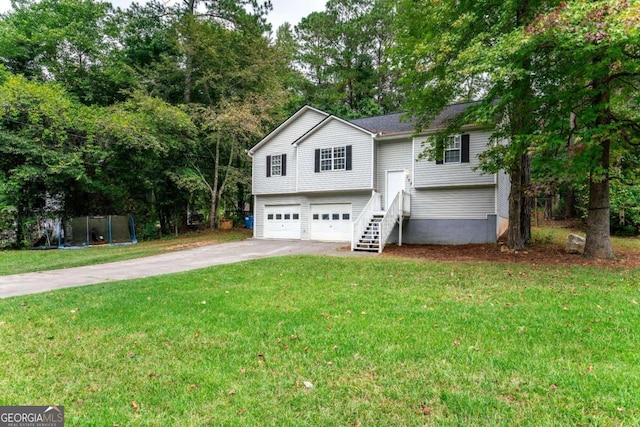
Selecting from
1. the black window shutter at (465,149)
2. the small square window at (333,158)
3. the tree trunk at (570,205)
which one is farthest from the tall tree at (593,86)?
the tree trunk at (570,205)

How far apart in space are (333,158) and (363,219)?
4.21 metres

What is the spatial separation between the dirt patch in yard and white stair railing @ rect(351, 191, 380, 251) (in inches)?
48.4

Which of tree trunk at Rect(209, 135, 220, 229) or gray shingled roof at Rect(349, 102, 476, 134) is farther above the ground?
gray shingled roof at Rect(349, 102, 476, 134)

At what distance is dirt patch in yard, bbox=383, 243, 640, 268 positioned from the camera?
9503 mm

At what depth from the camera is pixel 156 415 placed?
2557 millimetres

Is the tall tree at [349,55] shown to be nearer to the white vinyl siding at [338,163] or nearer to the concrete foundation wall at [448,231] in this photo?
the white vinyl siding at [338,163]

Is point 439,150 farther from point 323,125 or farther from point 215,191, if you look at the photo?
point 215,191

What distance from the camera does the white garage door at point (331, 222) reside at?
16.8 metres

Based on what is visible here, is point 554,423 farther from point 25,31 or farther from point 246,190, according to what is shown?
point 25,31

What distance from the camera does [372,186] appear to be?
1550cm

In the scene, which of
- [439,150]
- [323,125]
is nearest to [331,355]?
[439,150]

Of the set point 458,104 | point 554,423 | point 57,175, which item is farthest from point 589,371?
point 57,175

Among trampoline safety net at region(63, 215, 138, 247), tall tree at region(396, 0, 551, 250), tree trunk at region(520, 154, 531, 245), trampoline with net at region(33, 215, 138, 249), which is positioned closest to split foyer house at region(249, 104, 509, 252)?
tree trunk at region(520, 154, 531, 245)

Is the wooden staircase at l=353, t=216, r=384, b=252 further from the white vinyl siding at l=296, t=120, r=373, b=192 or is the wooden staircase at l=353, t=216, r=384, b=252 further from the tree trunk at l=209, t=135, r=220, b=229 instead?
the tree trunk at l=209, t=135, r=220, b=229
